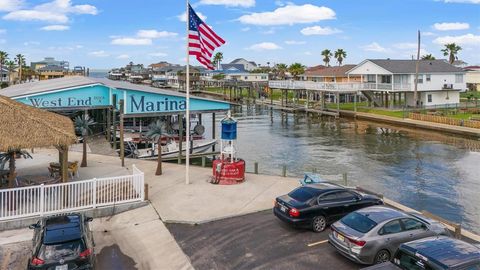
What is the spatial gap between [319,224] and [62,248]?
27.1 ft

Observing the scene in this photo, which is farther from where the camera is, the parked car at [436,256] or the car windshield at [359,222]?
the car windshield at [359,222]

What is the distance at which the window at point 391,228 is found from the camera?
11.9 metres

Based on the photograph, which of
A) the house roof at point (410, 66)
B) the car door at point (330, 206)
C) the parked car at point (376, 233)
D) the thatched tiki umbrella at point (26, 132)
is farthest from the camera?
the house roof at point (410, 66)

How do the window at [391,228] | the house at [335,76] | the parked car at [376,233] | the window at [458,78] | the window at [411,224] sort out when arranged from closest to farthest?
the parked car at [376,233] < the window at [391,228] < the window at [411,224] < the window at [458,78] < the house at [335,76]

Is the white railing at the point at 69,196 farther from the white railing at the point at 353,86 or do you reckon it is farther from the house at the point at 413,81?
the house at the point at 413,81

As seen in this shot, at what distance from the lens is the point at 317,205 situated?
14484 mm

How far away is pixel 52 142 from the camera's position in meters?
15.9

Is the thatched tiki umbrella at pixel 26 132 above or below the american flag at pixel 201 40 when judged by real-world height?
below

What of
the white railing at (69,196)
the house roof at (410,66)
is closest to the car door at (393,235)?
the white railing at (69,196)

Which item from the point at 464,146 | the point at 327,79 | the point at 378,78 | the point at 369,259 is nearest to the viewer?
the point at 369,259

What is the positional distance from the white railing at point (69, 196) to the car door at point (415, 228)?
10213mm

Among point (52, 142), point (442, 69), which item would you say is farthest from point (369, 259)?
point (442, 69)

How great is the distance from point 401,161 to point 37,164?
26.5 m

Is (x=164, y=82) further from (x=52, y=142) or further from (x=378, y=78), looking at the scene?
(x=52, y=142)
